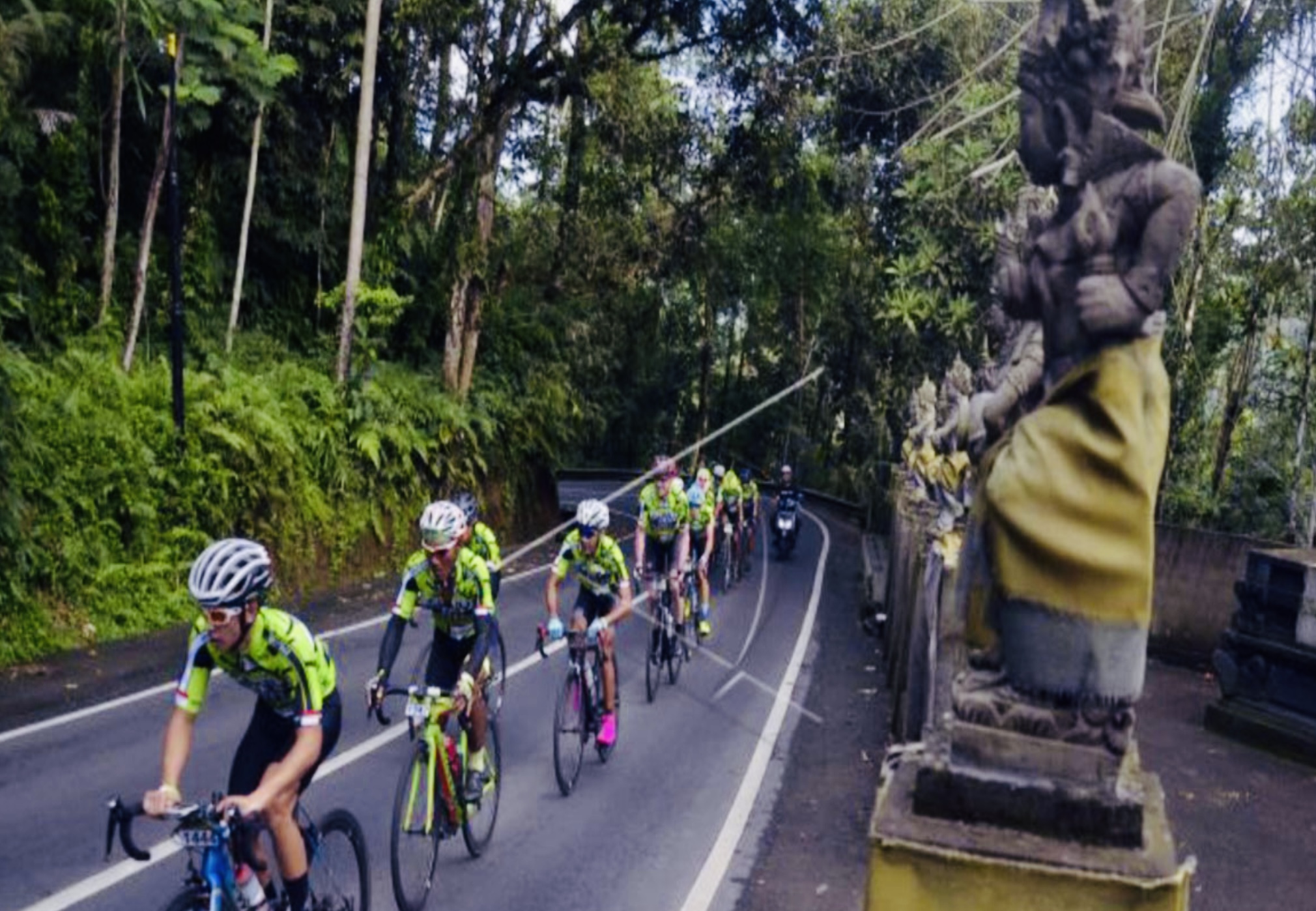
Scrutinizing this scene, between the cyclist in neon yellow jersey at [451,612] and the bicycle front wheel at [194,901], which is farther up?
the cyclist in neon yellow jersey at [451,612]

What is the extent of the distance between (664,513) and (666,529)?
0.20 meters

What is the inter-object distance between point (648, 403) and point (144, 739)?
41083mm

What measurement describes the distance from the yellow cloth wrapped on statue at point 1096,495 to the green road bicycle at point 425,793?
4157 millimetres

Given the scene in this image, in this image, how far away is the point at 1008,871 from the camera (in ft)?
12.8

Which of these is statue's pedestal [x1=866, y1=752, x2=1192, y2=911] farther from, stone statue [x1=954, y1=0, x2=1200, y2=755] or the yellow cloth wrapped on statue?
the yellow cloth wrapped on statue

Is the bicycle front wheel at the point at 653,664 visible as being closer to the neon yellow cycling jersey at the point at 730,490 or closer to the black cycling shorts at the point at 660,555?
the black cycling shorts at the point at 660,555

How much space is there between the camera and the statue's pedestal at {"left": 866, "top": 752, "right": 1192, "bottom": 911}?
12.7 ft

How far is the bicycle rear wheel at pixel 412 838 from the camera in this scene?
7.23 m

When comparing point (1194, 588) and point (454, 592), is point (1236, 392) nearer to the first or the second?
point (1194, 588)

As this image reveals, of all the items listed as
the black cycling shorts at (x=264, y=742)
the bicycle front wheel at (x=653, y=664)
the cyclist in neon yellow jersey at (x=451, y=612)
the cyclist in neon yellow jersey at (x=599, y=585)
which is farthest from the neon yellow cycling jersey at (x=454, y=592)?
the bicycle front wheel at (x=653, y=664)

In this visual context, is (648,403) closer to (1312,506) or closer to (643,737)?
(1312,506)

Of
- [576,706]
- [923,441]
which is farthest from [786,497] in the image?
[576,706]

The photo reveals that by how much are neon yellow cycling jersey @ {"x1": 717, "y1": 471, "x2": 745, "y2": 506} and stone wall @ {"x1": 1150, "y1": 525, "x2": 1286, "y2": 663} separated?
7987 mm

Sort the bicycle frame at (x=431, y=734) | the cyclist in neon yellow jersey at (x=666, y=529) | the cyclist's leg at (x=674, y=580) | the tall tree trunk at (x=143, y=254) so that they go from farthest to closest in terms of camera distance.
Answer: the tall tree trunk at (x=143, y=254)
the cyclist in neon yellow jersey at (x=666, y=529)
the cyclist's leg at (x=674, y=580)
the bicycle frame at (x=431, y=734)
